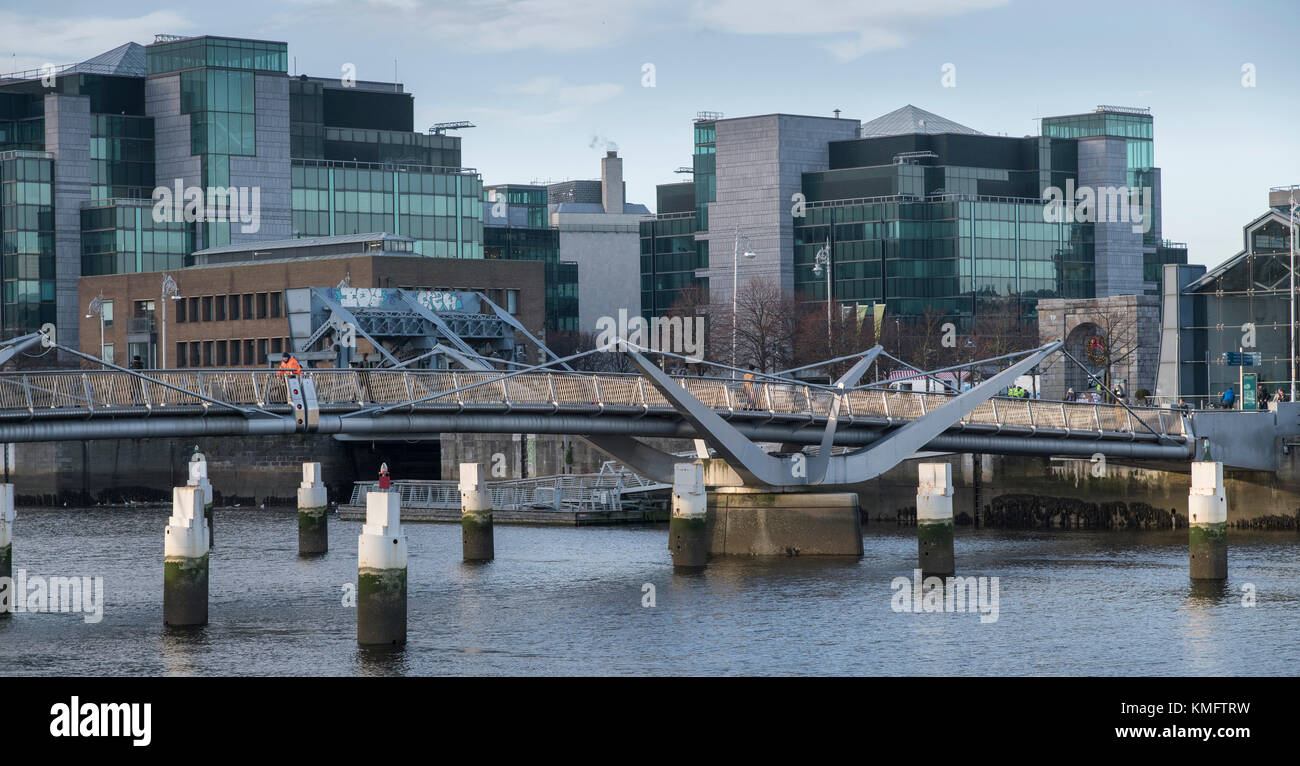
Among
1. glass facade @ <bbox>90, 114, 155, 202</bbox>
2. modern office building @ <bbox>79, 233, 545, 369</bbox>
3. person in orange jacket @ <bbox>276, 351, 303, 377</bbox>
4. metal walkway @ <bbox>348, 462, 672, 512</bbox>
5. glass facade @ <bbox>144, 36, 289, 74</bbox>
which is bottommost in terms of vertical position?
metal walkway @ <bbox>348, 462, 672, 512</bbox>

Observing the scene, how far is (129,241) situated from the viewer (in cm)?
11294

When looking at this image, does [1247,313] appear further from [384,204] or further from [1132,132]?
[1132,132]

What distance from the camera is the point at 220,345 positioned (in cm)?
10081

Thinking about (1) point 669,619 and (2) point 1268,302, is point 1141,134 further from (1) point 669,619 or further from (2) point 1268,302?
(1) point 669,619

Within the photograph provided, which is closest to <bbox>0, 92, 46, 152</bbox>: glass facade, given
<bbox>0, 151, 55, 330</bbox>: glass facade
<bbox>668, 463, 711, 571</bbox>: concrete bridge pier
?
<bbox>0, 151, 55, 330</bbox>: glass facade

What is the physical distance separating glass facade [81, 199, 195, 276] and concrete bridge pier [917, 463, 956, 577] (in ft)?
242

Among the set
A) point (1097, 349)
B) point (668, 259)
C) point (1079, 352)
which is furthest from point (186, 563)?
point (668, 259)

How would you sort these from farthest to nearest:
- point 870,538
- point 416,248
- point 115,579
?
point 416,248 < point 870,538 < point 115,579

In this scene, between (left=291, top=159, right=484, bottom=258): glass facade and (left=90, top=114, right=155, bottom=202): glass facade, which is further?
(left=291, top=159, right=484, bottom=258): glass facade

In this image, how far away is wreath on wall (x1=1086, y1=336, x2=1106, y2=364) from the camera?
83000 millimetres

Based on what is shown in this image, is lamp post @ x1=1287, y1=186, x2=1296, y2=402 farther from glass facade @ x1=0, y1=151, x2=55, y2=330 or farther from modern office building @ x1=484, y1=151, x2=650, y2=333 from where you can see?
glass facade @ x1=0, y1=151, x2=55, y2=330
